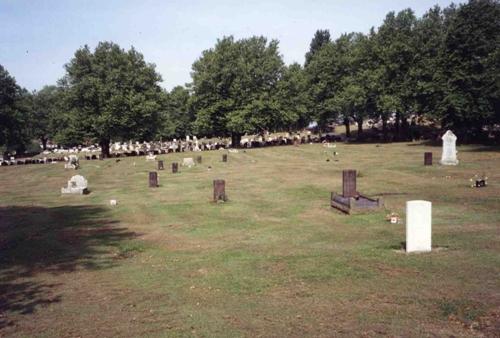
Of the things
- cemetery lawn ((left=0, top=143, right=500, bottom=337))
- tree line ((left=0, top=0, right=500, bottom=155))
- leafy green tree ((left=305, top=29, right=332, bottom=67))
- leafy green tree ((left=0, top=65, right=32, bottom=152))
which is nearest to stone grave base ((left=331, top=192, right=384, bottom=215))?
cemetery lawn ((left=0, top=143, right=500, bottom=337))

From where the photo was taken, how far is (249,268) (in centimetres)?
1224

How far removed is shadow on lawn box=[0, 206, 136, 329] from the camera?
10742 millimetres

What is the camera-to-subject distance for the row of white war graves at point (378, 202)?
12.9 meters

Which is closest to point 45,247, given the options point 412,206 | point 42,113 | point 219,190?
point 219,190

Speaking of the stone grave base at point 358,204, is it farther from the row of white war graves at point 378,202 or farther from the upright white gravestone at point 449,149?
the upright white gravestone at point 449,149

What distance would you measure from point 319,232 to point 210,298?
7188mm

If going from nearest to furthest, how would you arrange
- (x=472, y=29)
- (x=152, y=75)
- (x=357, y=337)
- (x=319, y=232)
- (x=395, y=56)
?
1. (x=357, y=337)
2. (x=319, y=232)
3. (x=472, y=29)
4. (x=395, y=56)
5. (x=152, y=75)

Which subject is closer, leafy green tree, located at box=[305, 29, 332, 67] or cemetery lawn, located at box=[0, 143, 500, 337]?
cemetery lawn, located at box=[0, 143, 500, 337]

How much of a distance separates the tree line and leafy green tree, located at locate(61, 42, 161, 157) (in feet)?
0.48

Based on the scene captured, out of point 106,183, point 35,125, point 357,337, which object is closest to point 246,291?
point 357,337

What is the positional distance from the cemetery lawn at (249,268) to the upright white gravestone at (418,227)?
0.41 metres

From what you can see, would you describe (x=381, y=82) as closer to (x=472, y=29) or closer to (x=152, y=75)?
(x=472, y=29)

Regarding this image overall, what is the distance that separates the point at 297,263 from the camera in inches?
492

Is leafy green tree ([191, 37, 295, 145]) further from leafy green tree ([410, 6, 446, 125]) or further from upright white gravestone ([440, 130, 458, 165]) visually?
upright white gravestone ([440, 130, 458, 165])
